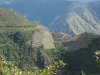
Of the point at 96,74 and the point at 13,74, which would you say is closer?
the point at 13,74

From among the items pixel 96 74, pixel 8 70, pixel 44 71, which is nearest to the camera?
pixel 44 71

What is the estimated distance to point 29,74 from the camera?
57.2 ft

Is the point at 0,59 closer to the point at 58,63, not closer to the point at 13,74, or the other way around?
the point at 13,74

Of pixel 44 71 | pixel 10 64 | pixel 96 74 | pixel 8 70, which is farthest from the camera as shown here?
pixel 96 74

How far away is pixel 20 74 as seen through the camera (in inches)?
699

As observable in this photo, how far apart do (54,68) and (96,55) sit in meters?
1.81

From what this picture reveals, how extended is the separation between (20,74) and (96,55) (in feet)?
10.5

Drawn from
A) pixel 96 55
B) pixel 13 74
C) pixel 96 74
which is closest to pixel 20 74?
pixel 13 74

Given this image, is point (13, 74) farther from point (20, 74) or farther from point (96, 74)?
point (96, 74)

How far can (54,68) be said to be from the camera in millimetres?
17062

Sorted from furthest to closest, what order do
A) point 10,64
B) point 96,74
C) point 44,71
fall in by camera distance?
point 96,74
point 10,64
point 44,71

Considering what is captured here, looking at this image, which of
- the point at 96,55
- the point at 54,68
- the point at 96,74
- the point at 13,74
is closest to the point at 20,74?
the point at 13,74

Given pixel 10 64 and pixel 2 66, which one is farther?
pixel 10 64

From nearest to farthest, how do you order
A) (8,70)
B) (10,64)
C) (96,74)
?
(8,70)
(10,64)
(96,74)
